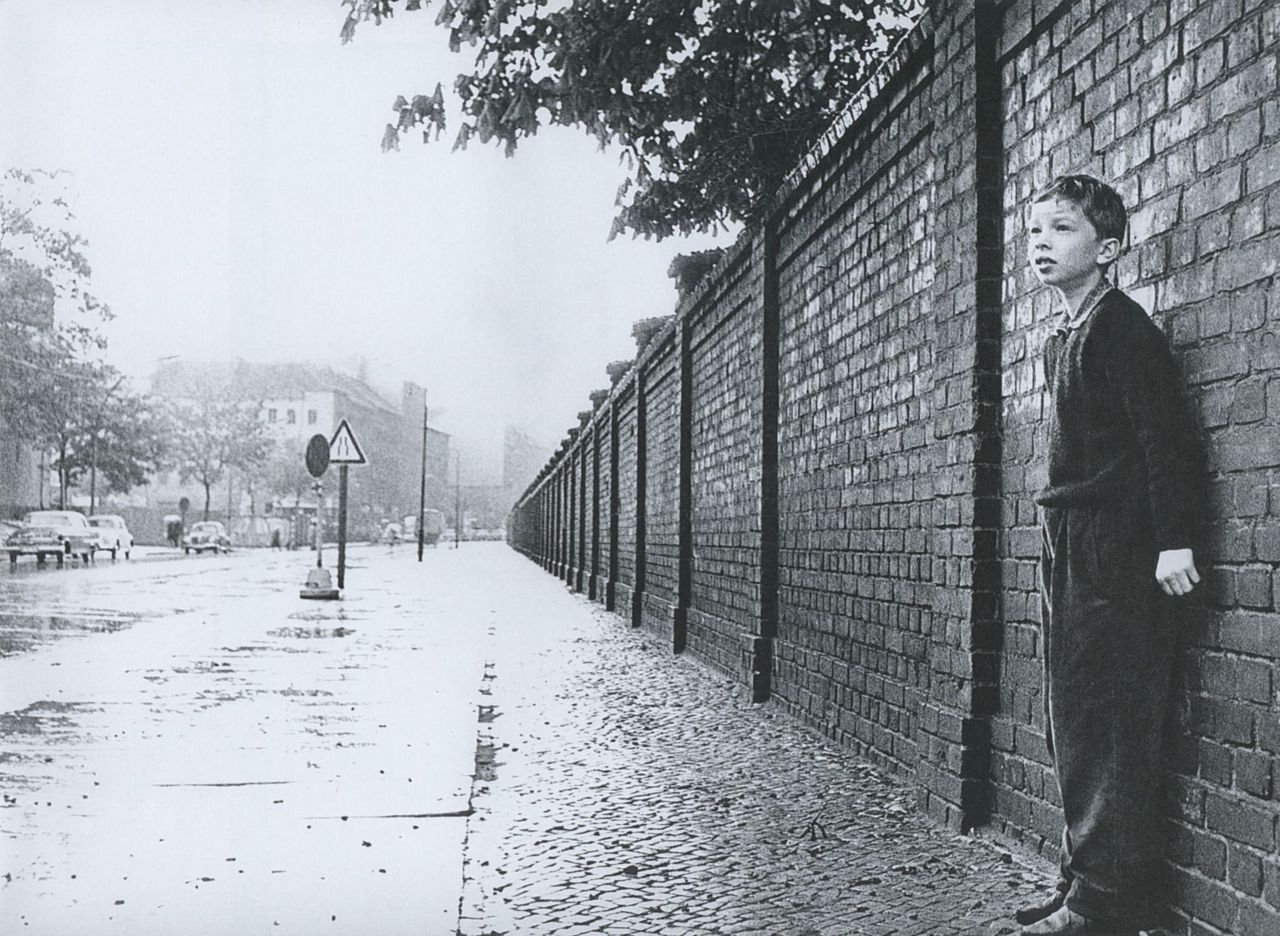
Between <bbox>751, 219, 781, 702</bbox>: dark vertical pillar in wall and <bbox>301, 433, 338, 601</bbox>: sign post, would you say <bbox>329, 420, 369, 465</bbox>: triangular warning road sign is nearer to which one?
<bbox>301, 433, 338, 601</bbox>: sign post

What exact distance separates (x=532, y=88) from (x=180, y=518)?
187 ft

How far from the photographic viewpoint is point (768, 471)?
886cm

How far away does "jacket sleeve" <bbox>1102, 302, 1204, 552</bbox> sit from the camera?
11.0 ft

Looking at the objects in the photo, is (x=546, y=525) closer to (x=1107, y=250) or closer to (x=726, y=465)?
(x=726, y=465)

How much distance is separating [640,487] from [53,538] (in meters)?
23.8

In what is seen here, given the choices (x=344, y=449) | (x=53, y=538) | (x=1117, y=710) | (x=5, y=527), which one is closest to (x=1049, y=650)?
(x=1117, y=710)

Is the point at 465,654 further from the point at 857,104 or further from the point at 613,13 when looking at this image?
the point at 857,104

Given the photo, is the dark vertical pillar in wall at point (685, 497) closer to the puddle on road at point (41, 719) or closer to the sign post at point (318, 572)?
the puddle on road at point (41, 719)

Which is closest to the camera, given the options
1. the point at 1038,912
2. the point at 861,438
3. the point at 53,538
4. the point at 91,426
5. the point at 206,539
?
the point at 1038,912

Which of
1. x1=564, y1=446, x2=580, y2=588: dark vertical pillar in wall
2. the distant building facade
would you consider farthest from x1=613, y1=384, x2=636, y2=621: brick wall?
the distant building facade

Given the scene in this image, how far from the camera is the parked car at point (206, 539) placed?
53125 millimetres

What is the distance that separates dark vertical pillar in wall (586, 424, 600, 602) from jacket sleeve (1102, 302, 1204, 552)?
1974cm

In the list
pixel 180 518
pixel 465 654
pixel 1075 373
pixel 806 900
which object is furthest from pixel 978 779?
pixel 180 518

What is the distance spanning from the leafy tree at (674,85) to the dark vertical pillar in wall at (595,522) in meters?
9.80
